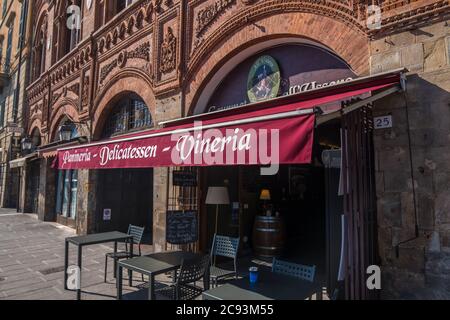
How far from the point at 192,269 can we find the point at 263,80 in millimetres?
3536

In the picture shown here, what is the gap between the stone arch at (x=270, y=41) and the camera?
429cm

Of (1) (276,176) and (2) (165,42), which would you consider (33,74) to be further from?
(1) (276,176)

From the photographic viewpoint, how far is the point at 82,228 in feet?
33.3

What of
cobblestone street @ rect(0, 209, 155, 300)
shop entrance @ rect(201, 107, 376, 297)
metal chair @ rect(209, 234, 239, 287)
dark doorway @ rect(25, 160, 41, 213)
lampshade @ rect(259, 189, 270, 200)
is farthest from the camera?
dark doorway @ rect(25, 160, 41, 213)

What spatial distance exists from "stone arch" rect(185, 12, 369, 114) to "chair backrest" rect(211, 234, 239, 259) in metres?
2.84

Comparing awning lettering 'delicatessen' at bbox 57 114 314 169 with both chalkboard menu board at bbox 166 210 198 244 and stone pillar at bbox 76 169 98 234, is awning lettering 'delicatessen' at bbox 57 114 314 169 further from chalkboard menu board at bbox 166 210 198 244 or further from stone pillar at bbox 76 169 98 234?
stone pillar at bbox 76 169 98 234

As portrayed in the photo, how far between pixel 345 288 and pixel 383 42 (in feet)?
9.93

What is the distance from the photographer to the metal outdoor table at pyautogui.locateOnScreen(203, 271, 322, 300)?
3006mm

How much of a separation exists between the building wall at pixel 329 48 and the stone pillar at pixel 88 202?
3cm

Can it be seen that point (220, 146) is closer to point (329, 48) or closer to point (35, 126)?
point (329, 48)

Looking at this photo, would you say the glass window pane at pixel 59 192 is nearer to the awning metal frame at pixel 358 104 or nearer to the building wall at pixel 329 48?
the building wall at pixel 329 48

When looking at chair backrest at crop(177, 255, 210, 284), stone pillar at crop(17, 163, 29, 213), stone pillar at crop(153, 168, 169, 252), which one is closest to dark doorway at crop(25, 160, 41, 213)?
stone pillar at crop(17, 163, 29, 213)

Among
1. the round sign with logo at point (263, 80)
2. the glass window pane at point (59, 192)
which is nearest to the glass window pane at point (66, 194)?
the glass window pane at point (59, 192)
